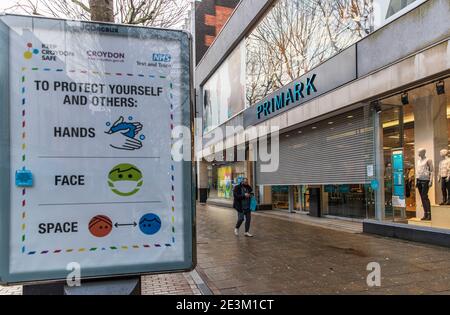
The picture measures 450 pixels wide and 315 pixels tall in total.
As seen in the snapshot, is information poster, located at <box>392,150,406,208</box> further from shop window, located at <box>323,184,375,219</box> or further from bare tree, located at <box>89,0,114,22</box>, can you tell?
bare tree, located at <box>89,0,114,22</box>

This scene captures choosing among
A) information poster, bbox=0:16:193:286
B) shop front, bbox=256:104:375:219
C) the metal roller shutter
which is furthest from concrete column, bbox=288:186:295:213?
information poster, bbox=0:16:193:286

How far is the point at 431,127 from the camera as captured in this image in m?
9.75

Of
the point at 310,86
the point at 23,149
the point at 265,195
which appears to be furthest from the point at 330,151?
the point at 23,149

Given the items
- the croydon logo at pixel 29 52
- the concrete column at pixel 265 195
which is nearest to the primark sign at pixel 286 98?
the concrete column at pixel 265 195

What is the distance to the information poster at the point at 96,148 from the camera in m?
2.58

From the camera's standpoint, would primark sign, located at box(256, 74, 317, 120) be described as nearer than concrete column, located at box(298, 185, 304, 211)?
Yes

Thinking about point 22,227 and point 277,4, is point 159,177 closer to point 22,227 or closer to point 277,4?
point 22,227

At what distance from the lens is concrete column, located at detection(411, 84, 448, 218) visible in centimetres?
945

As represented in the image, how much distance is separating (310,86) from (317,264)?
787 cm

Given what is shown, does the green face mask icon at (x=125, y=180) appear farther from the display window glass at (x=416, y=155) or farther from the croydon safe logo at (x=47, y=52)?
the display window glass at (x=416, y=155)

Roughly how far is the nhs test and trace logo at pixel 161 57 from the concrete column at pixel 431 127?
27.5ft

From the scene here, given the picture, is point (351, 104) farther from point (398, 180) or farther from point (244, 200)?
point (244, 200)

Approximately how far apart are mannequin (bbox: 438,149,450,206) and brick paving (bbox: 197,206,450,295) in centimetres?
192

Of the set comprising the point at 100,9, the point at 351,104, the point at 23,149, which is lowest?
the point at 23,149
